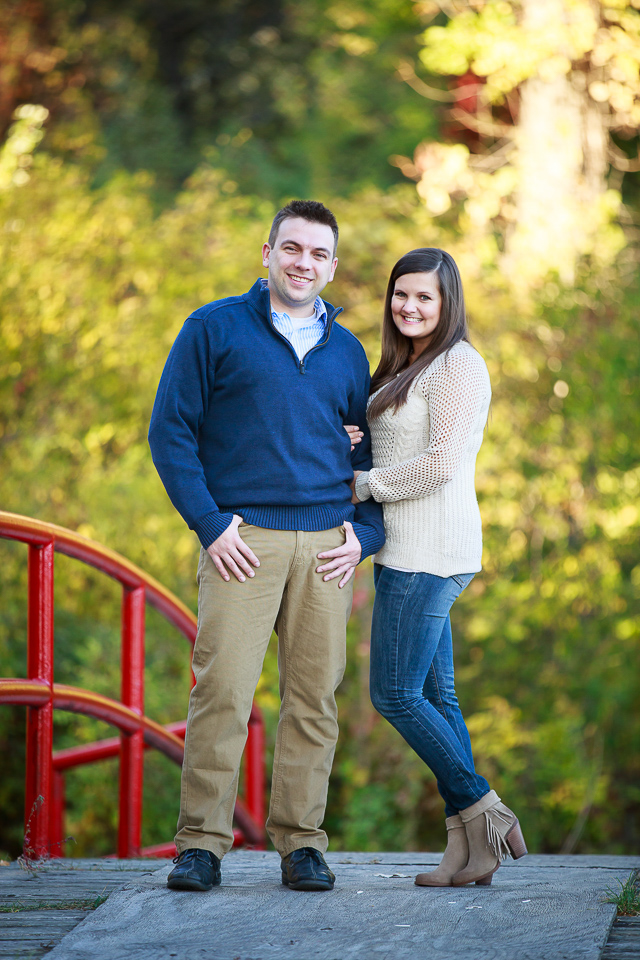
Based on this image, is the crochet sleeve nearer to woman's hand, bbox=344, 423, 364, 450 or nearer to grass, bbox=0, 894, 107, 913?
woman's hand, bbox=344, 423, 364, 450

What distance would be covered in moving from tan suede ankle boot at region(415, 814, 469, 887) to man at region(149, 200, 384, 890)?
284 mm

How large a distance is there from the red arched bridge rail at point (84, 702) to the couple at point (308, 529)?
0.56 metres

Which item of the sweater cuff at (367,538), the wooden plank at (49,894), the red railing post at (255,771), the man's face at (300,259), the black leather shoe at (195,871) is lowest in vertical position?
the red railing post at (255,771)

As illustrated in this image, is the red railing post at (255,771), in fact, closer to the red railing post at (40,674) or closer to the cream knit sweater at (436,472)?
the red railing post at (40,674)

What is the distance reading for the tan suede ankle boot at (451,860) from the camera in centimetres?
266

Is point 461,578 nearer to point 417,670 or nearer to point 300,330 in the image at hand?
point 417,670

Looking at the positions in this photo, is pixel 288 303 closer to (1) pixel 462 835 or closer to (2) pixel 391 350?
(2) pixel 391 350

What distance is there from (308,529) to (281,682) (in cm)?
43

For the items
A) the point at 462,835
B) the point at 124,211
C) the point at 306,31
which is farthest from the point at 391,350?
the point at 306,31

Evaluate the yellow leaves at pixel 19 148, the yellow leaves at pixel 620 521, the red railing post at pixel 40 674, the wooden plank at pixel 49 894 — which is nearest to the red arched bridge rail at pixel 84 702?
the red railing post at pixel 40 674

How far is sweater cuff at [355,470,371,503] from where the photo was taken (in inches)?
110

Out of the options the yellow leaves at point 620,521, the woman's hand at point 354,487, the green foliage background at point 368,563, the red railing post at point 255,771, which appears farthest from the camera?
the yellow leaves at point 620,521

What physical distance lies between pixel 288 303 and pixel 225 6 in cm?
1327

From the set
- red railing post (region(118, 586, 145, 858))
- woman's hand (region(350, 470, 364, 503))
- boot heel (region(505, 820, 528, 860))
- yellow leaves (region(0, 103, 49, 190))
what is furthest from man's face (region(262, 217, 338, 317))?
yellow leaves (region(0, 103, 49, 190))
